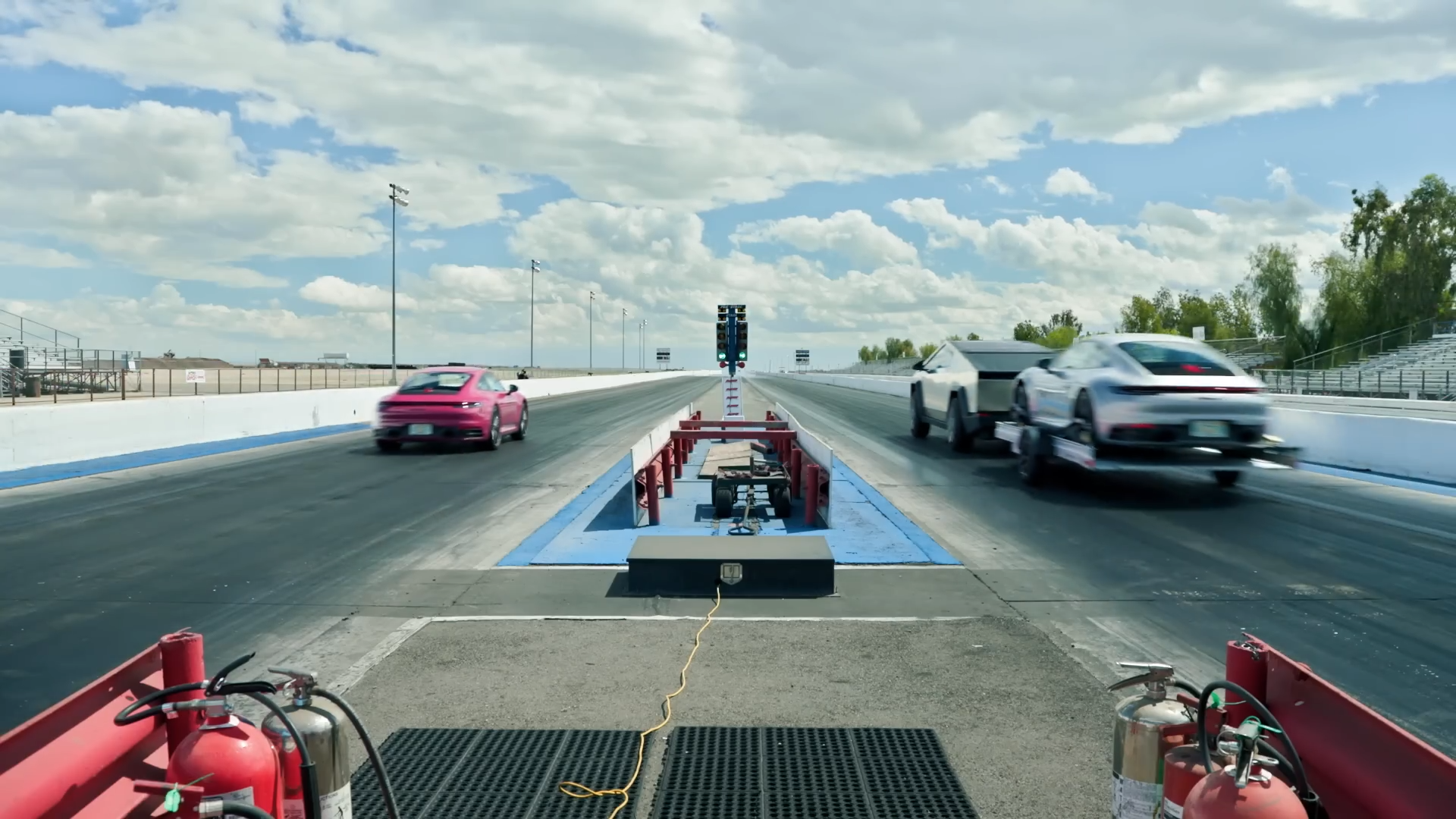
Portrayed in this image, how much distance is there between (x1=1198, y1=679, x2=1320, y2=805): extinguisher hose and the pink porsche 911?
51.8ft

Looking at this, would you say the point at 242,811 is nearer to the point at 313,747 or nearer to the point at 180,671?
the point at 313,747

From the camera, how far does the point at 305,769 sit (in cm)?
277

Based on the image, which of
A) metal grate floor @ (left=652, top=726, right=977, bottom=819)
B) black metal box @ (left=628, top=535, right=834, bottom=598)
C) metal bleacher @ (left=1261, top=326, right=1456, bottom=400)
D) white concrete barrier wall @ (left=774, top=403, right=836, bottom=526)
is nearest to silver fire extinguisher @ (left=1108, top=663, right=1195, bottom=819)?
metal grate floor @ (left=652, top=726, right=977, bottom=819)

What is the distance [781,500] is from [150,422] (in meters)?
12.7

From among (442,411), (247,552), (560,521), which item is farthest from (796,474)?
(442,411)

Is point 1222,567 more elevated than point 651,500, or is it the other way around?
point 651,500

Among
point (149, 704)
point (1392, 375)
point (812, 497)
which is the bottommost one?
point (812, 497)

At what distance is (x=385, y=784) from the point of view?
2785 mm

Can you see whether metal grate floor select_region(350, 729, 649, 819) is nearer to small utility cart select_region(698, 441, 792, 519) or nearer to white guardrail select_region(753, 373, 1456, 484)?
small utility cart select_region(698, 441, 792, 519)

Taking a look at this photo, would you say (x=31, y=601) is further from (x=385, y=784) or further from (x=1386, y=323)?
(x=1386, y=323)

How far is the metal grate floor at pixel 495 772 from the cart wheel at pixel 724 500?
612 cm

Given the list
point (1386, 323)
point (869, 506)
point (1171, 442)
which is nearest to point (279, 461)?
point (869, 506)

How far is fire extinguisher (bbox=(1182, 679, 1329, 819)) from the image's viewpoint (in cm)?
234

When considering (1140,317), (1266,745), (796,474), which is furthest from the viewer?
(1140,317)
